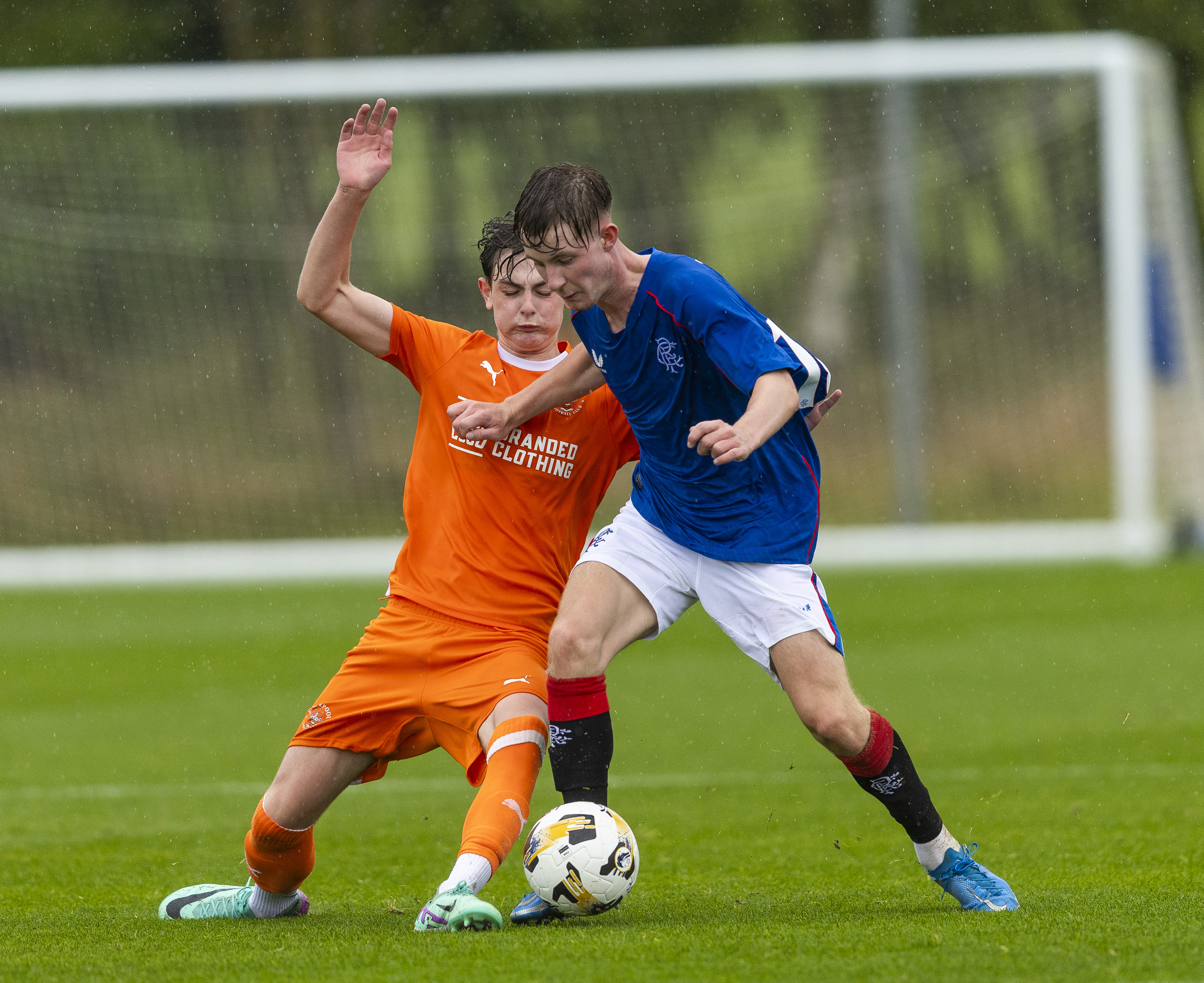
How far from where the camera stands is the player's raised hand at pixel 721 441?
12.7 feet

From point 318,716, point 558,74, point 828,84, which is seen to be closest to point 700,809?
point 318,716

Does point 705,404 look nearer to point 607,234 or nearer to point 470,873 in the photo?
point 607,234

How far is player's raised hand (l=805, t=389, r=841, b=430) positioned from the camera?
4.57 m

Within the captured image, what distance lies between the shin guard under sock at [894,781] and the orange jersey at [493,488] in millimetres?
997

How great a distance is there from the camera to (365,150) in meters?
4.81

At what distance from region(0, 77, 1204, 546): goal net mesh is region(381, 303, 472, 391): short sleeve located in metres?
11.0

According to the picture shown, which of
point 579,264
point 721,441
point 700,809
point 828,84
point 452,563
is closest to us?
point 721,441

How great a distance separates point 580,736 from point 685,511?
27.7 inches

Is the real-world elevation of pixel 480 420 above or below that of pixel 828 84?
below

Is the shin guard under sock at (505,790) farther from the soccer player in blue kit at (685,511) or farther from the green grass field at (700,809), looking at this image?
the green grass field at (700,809)

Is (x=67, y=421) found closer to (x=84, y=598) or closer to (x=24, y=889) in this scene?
(x=84, y=598)

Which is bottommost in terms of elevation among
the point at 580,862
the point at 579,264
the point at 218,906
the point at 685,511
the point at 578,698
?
the point at 218,906

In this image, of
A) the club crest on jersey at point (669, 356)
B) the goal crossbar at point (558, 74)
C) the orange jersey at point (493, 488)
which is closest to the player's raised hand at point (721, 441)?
the club crest on jersey at point (669, 356)

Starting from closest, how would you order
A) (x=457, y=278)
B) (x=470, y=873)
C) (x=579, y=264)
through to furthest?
(x=470, y=873) → (x=579, y=264) → (x=457, y=278)
